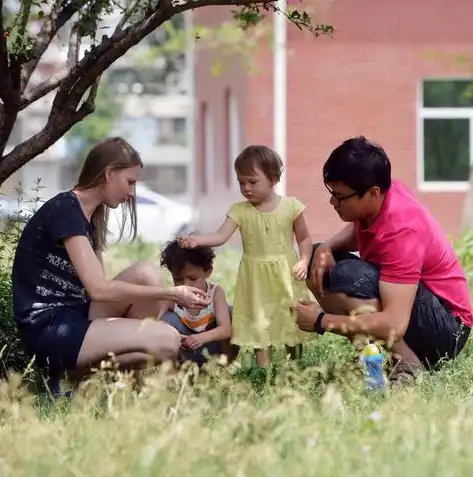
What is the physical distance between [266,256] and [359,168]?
1.01m

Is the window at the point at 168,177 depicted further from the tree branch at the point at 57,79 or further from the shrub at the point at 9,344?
the tree branch at the point at 57,79

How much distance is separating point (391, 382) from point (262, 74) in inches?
581

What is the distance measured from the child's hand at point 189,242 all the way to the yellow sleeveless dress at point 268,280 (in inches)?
17.1

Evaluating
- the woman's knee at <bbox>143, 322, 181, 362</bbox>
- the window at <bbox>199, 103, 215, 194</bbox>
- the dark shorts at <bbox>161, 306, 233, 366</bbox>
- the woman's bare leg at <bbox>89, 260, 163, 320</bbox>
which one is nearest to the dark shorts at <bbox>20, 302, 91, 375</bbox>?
the woman's bare leg at <bbox>89, 260, 163, 320</bbox>

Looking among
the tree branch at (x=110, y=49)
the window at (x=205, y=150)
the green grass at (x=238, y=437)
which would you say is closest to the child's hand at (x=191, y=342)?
the green grass at (x=238, y=437)

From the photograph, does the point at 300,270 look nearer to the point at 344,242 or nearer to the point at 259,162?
the point at 344,242

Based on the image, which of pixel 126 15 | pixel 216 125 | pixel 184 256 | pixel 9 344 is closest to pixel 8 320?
pixel 9 344

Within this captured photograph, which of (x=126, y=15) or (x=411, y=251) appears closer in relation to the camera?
(x=411, y=251)

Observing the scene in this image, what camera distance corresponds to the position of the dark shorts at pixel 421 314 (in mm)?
6571

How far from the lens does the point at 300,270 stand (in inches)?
277

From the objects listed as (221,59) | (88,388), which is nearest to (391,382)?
(88,388)

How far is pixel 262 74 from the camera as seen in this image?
21.0 m

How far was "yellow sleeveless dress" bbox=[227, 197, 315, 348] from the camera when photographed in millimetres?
7199

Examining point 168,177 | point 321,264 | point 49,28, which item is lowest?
point 168,177
